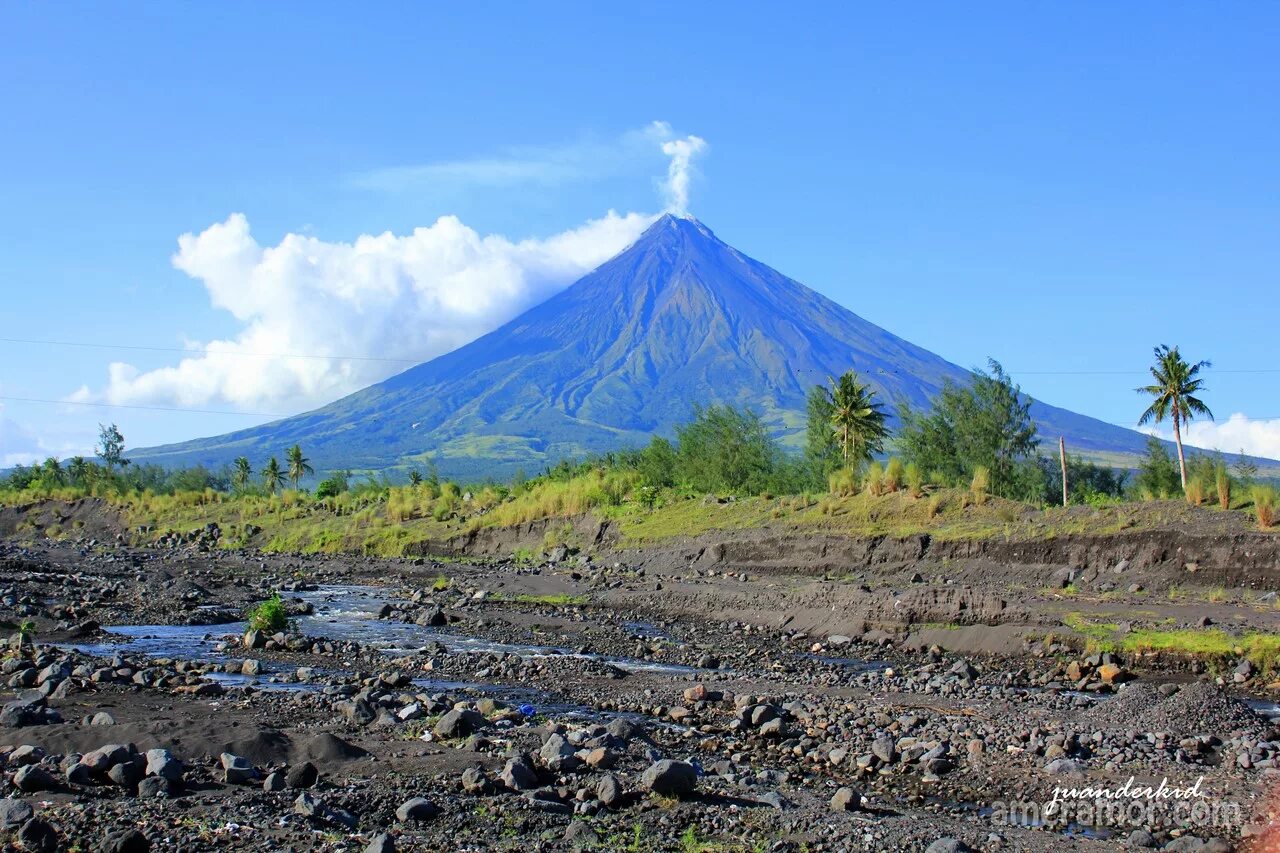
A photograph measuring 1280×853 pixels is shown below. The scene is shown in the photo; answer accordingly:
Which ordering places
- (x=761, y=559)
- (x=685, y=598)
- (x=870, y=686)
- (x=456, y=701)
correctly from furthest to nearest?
(x=761, y=559), (x=685, y=598), (x=870, y=686), (x=456, y=701)

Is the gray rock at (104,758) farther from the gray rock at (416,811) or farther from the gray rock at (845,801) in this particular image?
the gray rock at (845,801)

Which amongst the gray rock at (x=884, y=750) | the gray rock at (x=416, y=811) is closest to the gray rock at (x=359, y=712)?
the gray rock at (x=416, y=811)

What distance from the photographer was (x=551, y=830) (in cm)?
809

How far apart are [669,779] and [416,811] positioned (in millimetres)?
2247

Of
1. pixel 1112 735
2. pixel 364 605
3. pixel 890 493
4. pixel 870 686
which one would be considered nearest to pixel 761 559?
pixel 890 493

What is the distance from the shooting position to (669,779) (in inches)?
352

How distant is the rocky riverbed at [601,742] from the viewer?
26.7 ft

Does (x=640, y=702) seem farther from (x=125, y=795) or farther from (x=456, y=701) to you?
(x=125, y=795)

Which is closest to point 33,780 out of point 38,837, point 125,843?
point 38,837

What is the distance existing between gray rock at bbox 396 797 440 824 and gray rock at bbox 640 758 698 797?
1.92m

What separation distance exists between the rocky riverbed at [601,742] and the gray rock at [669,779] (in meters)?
0.02

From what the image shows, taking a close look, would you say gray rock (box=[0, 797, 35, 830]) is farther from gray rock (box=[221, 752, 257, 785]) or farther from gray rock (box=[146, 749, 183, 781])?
gray rock (box=[221, 752, 257, 785])

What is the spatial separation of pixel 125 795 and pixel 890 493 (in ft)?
108

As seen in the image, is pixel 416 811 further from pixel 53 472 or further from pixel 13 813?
pixel 53 472
